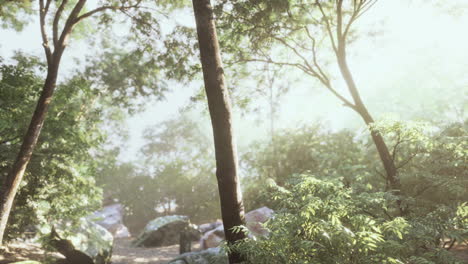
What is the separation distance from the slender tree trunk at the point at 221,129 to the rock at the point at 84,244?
324 inches

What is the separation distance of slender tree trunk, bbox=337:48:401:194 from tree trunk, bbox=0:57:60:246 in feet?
30.7

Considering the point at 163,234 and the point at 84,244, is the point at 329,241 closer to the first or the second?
the point at 84,244

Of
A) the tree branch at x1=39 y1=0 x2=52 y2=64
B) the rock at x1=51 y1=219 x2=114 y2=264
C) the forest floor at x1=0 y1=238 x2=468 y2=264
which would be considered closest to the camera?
the tree branch at x1=39 y1=0 x2=52 y2=64

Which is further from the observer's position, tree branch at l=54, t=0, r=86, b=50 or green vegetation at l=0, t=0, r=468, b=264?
tree branch at l=54, t=0, r=86, b=50

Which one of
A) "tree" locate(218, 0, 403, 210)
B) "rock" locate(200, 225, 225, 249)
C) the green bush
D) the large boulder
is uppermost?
"tree" locate(218, 0, 403, 210)

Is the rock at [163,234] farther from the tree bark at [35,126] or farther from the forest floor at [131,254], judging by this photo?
the tree bark at [35,126]

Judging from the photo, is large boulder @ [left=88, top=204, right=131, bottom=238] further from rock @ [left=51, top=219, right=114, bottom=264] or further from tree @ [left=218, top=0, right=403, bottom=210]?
tree @ [left=218, top=0, right=403, bottom=210]

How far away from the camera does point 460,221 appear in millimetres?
3461

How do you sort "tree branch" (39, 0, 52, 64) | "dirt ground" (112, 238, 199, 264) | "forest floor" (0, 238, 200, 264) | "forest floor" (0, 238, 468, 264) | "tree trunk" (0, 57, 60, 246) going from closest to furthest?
1. "tree trunk" (0, 57, 60, 246)
2. "tree branch" (39, 0, 52, 64)
3. "forest floor" (0, 238, 468, 264)
4. "forest floor" (0, 238, 200, 264)
5. "dirt ground" (112, 238, 199, 264)

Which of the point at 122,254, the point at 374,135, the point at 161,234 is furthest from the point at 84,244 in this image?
the point at 374,135

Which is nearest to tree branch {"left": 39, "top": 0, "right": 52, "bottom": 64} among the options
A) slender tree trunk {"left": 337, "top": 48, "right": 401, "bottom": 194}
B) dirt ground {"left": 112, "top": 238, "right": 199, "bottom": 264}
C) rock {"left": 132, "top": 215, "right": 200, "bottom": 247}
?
slender tree trunk {"left": 337, "top": 48, "right": 401, "bottom": 194}

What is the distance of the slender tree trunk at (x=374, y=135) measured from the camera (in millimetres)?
6879

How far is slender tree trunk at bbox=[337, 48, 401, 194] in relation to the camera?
6.88 meters

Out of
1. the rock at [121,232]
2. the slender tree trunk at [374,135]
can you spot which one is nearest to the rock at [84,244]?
the slender tree trunk at [374,135]
